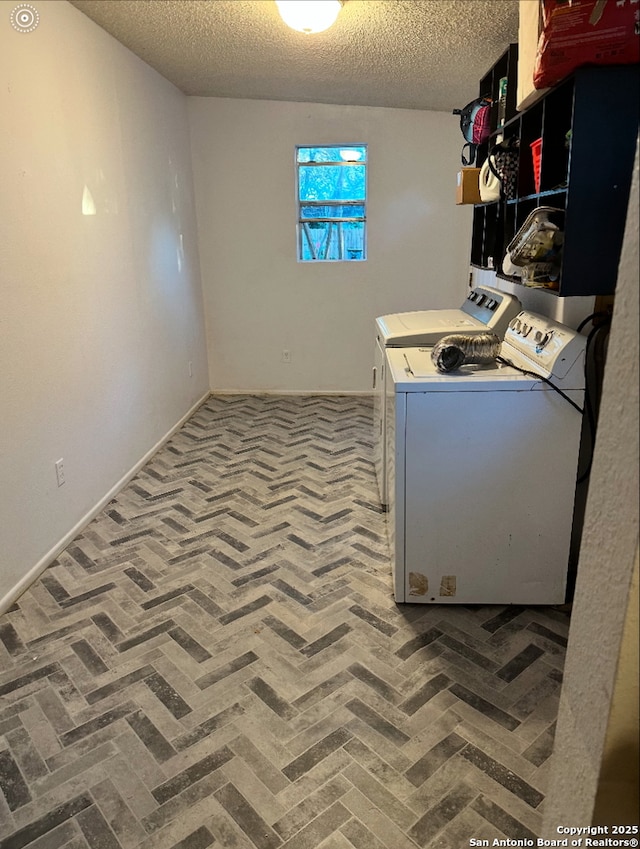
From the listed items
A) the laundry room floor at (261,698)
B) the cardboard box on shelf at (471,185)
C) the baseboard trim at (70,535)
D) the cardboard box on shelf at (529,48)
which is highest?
the cardboard box on shelf at (529,48)

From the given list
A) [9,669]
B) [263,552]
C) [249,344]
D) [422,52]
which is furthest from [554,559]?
[249,344]

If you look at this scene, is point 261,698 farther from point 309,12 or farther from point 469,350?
point 309,12

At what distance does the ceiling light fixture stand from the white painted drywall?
2.23 m

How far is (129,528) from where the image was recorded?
9.48 feet

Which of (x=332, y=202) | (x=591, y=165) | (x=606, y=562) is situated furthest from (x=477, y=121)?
(x=606, y=562)

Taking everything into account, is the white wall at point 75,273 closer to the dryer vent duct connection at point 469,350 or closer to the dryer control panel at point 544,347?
the dryer vent duct connection at point 469,350

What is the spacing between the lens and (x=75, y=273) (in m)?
2.76

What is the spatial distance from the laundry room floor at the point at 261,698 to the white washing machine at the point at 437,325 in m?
0.53

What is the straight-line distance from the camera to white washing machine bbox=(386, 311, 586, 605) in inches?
78.5

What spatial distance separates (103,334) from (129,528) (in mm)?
1054

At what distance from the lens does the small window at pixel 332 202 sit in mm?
4648

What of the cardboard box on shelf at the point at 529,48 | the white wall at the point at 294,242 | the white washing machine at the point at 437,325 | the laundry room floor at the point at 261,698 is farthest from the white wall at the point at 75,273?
the cardboard box on shelf at the point at 529,48

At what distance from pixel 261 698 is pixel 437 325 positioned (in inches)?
75.5

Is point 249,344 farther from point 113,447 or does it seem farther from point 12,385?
point 12,385
